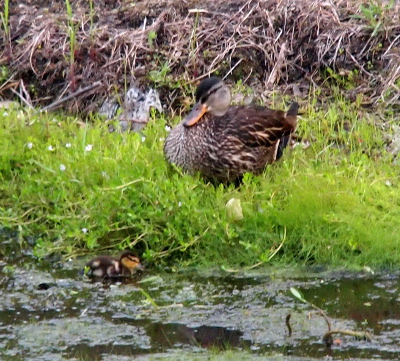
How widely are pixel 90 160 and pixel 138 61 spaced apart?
6.01ft

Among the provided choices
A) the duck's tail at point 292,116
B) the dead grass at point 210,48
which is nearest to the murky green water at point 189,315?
the duck's tail at point 292,116

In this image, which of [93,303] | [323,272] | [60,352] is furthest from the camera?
[323,272]

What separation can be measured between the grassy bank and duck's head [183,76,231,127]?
1.52ft

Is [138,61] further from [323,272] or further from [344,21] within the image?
[323,272]

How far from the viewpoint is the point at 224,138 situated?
6824 mm

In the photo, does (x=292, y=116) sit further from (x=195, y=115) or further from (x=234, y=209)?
(x=234, y=209)

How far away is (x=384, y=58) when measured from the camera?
831cm

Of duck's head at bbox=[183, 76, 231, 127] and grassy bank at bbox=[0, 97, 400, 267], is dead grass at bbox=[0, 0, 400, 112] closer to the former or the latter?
grassy bank at bbox=[0, 97, 400, 267]

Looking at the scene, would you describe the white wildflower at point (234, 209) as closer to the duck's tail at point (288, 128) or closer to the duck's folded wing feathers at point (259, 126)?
the duck's folded wing feathers at point (259, 126)

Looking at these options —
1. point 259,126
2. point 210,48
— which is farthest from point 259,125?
point 210,48

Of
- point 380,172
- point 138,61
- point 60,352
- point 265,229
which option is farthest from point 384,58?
point 60,352

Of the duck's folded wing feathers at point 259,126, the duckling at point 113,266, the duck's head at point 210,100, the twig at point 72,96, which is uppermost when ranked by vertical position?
the duck's head at point 210,100

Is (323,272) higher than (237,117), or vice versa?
(237,117)

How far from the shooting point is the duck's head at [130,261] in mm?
5973
